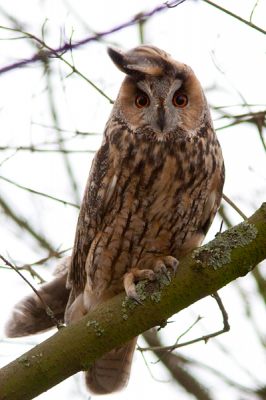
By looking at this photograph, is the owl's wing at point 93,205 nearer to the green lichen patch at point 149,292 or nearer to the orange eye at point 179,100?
the orange eye at point 179,100

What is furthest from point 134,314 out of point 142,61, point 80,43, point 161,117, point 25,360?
point 80,43

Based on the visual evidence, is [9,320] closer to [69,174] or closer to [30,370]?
[30,370]

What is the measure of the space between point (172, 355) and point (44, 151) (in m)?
1.90

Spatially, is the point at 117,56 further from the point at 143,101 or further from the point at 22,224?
the point at 22,224

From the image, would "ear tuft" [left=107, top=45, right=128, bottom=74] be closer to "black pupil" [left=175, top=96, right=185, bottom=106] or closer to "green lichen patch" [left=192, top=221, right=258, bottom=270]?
"black pupil" [left=175, top=96, right=185, bottom=106]

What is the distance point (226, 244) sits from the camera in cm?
178

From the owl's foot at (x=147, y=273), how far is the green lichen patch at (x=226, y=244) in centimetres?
17

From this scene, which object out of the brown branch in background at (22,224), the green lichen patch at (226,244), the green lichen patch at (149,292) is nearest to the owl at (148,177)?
the green lichen patch at (149,292)

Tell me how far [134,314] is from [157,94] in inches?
45.4

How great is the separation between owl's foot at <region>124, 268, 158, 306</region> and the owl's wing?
36cm

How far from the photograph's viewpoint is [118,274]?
2.42 metres

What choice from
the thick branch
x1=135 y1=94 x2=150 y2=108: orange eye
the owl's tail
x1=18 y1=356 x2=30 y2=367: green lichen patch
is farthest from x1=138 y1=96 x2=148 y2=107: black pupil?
the owl's tail

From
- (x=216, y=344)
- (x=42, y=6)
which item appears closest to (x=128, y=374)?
(x=216, y=344)

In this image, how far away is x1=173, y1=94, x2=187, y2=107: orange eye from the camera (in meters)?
2.38
